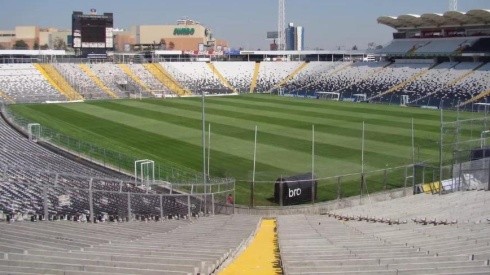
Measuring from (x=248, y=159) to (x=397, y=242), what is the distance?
60.3 feet

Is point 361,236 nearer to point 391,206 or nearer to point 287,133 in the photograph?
point 391,206

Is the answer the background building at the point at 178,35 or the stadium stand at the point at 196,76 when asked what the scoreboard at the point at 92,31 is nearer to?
the stadium stand at the point at 196,76

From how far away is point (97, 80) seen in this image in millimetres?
67438

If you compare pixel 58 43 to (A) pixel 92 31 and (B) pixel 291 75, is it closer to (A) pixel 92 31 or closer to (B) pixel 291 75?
(A) pixel 92 31

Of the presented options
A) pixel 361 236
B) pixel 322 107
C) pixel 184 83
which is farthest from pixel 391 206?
pixel 184 83

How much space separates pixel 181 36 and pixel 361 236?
3815 inches

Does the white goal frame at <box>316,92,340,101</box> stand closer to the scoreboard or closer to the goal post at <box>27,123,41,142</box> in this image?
the scoreboard

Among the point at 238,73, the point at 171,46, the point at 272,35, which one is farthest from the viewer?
the point at 272,35

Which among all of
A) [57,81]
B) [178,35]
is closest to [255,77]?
[57,81]

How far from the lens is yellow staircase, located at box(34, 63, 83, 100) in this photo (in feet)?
199

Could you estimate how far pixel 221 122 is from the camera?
140 feet

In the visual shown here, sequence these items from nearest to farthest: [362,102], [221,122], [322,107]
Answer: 1. [221,122]
2. [322,107]
3. [362,102]

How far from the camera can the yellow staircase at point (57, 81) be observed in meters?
60.8

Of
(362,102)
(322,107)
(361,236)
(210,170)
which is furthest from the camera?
(362,102)
